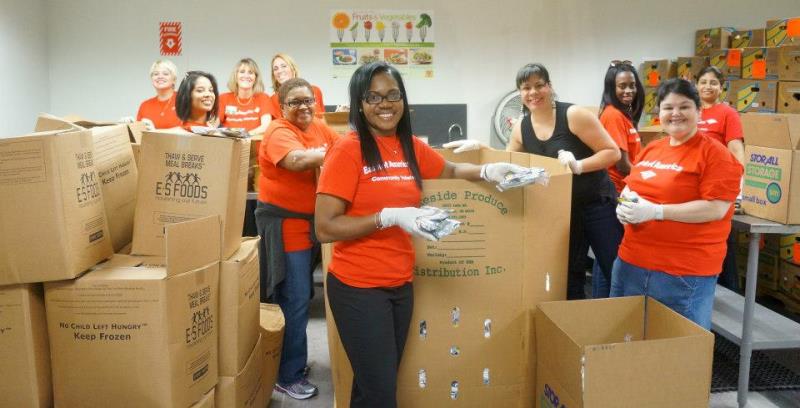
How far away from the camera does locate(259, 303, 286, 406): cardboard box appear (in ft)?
8.47

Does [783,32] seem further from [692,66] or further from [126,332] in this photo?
[126,332]

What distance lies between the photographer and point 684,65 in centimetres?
543

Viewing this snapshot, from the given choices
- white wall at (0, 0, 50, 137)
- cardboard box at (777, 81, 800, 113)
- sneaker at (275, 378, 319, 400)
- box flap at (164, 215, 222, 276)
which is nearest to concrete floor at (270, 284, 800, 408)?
sneaker at (275, 378, 319, 400)

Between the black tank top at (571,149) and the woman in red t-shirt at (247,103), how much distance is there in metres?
2.28

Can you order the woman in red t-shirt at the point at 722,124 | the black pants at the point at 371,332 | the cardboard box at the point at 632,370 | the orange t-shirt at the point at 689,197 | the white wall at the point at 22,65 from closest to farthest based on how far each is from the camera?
→ the cardboard box at the point at 632,370, the black pants at the point at 371,332, the orange t-shirt at the point at 689,197, the woman in red t-shirt at the point at 722,124, the white wall at the point at 22,65

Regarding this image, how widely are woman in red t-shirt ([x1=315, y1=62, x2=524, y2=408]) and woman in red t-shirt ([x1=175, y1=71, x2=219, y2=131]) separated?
146 cm

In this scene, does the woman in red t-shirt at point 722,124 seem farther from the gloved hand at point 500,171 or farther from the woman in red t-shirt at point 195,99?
the woman in red t-shirt at point 195,99

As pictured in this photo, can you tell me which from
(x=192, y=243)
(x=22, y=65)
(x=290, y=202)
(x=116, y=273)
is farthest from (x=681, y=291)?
(x=22, y=65)

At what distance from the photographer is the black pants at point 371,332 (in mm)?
1783

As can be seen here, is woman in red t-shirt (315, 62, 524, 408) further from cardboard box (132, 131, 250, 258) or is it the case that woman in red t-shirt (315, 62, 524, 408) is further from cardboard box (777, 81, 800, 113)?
cardboard box (777, 81, 800, 113)

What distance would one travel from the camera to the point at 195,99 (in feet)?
9.97

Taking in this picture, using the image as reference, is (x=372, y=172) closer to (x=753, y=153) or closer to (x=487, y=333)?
(x=487, y=333)

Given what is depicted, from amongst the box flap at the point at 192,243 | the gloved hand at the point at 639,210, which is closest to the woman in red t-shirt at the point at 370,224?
the box flap at the point at 192,243

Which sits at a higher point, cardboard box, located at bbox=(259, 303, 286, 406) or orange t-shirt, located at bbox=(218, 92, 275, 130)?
orange t-shirt, located at bbox=(218, 92, 275, 130)
